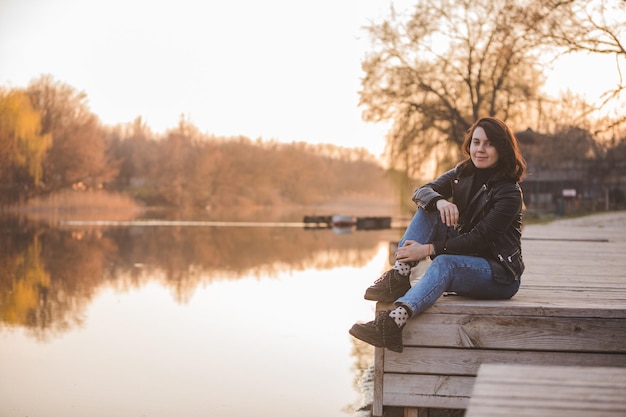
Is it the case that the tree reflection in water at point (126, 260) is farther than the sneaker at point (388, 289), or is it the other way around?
the tree reflection in water at point (126, 260)

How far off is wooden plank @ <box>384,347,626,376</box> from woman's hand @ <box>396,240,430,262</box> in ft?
1.55

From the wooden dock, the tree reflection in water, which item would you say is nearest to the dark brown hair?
the wooden dock

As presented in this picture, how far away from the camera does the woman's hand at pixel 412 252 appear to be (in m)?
4.14

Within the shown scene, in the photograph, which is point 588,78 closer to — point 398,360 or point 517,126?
point 517,126

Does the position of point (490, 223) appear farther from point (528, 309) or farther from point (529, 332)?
point (529, 332)

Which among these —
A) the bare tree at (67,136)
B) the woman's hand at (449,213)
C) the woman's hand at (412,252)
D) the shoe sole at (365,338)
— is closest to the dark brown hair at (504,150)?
the woman's hand at (449,213)

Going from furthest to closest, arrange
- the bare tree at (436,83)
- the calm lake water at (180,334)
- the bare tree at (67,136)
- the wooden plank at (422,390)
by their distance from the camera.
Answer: the bare tree at (67,136), the bare tree at (436,83), the calm lake water at (180,334), the wooden plank at (422,390)

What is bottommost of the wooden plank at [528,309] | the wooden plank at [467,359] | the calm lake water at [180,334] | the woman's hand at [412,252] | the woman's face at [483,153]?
the calm lake water at [180,334]

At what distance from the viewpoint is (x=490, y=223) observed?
4.10 meters

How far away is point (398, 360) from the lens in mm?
3947

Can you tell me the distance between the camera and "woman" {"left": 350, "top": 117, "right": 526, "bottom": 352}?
4090 mm

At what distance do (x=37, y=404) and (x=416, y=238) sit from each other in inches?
122

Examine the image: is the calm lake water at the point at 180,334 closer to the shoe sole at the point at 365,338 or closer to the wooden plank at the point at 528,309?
the shoe sole at the point at 365,338

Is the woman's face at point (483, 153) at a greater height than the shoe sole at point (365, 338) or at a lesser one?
greater
